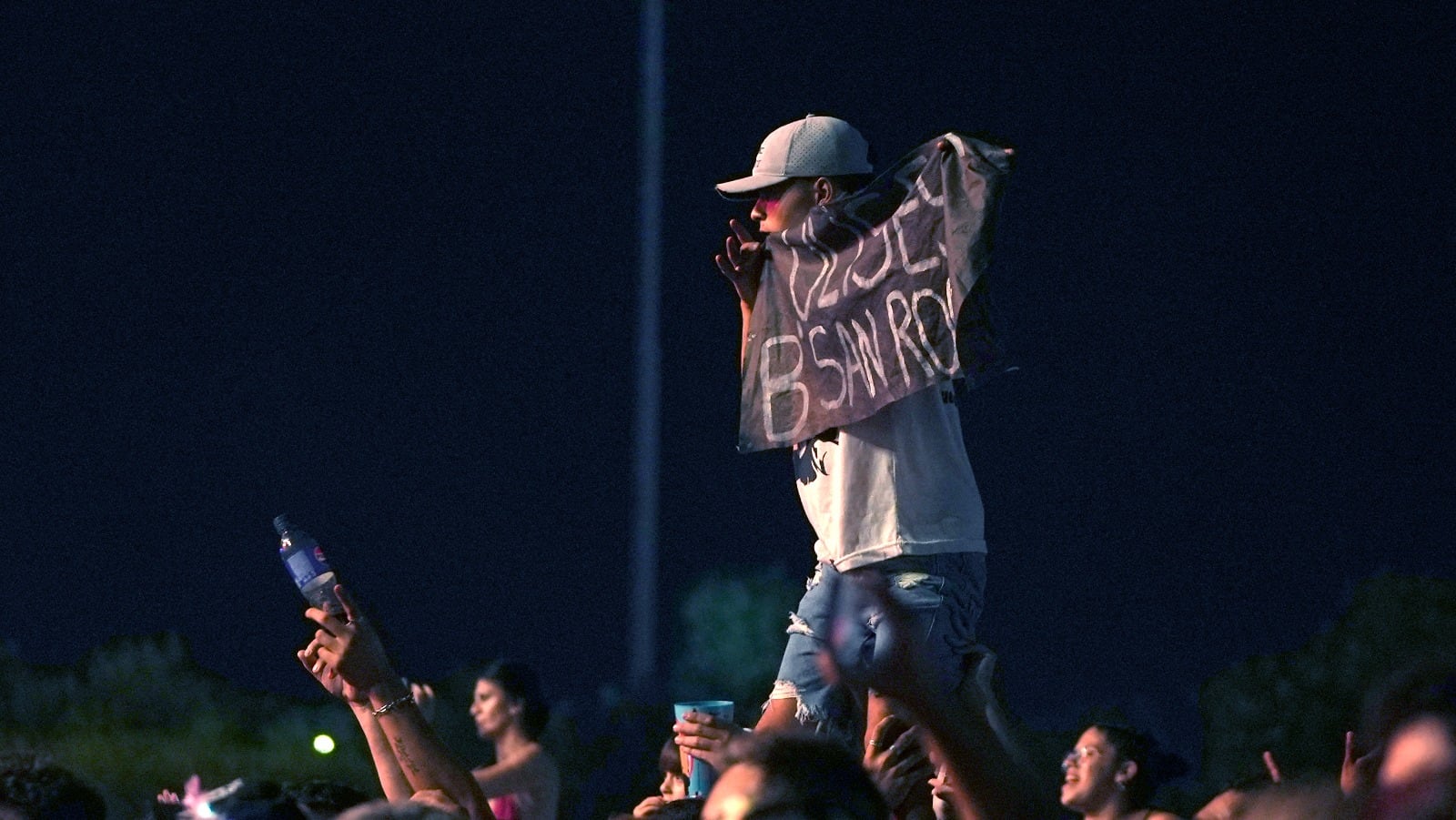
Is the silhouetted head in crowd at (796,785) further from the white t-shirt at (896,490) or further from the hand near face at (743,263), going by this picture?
the hand near face at (743,263)

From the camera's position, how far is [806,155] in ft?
12.1

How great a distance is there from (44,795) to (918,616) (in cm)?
161

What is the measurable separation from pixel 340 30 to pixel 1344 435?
4.60 meters

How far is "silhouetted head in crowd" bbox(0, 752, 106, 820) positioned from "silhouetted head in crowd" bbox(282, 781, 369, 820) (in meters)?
0.41

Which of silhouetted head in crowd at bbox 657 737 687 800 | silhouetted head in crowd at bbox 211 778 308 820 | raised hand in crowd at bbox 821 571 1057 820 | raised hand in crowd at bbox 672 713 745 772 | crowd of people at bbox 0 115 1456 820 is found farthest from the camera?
silhouetted head in crowd at bbox 657 737 687 800

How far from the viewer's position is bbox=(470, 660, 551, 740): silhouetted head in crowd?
5277 mm

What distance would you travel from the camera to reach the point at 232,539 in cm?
751

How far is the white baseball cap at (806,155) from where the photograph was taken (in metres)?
3.68

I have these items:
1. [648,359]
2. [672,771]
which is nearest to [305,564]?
[672,771]

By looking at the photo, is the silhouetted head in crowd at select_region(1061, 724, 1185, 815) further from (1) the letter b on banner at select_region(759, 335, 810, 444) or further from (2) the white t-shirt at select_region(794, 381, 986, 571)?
(1) the letter b on banner at select_region(759, 335, 810, 444)

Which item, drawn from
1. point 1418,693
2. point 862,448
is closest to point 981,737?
point 1418,693

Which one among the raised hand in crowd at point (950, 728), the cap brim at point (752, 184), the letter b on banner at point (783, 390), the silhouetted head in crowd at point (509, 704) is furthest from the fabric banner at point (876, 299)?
the silhouetted head in crowd at point (509, 704)

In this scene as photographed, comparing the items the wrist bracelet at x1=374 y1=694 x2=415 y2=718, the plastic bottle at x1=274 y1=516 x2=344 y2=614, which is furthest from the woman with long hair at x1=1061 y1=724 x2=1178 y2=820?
the wrist bracelet at x1=374 y1=694 x2=415 y2=718

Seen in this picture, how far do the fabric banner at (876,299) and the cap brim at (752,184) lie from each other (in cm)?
11
